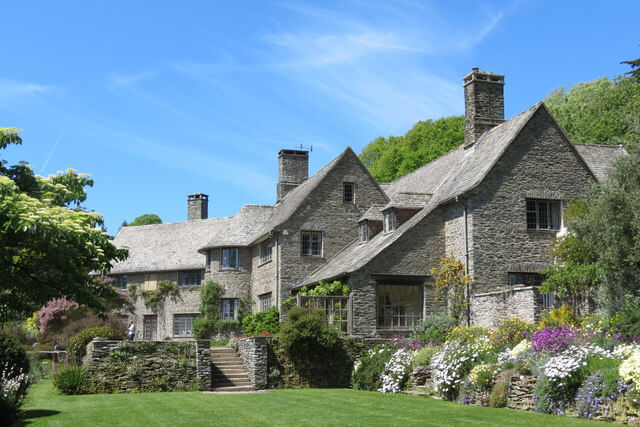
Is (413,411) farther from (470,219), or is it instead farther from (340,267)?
(340,267)

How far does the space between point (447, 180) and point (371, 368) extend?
9.99 meters

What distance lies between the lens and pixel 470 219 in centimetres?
2648

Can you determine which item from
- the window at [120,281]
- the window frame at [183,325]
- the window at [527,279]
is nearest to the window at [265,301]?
the window frame at [183,325]

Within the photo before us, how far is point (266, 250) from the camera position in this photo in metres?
37.6

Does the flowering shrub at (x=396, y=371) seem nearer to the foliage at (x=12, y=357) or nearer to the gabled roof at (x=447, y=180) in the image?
the gabled roof at (x=447, y=180)

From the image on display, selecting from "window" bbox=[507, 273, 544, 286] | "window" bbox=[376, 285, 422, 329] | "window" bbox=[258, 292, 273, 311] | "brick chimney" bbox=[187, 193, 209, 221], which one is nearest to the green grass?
"window" bbox=[376, 285, 422, 329]

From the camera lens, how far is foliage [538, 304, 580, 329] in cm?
2139

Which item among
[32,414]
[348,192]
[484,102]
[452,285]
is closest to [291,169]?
[348,192]

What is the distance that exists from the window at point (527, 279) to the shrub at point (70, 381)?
50.1ft

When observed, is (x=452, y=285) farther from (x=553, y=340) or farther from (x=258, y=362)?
(x=553, y=340)

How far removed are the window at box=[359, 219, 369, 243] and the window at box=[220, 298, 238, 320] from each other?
10042 mm

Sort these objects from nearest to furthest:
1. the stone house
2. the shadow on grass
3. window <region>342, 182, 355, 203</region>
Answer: the shadow on grass
the stone house
window <region>342, 182, 355, 203</region>

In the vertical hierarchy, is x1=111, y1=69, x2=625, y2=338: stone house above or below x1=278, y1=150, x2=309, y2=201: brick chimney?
→ below

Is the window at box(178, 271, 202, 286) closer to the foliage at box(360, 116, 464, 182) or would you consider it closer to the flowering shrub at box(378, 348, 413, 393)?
the foliage at box(360, 116, 464, 182)
